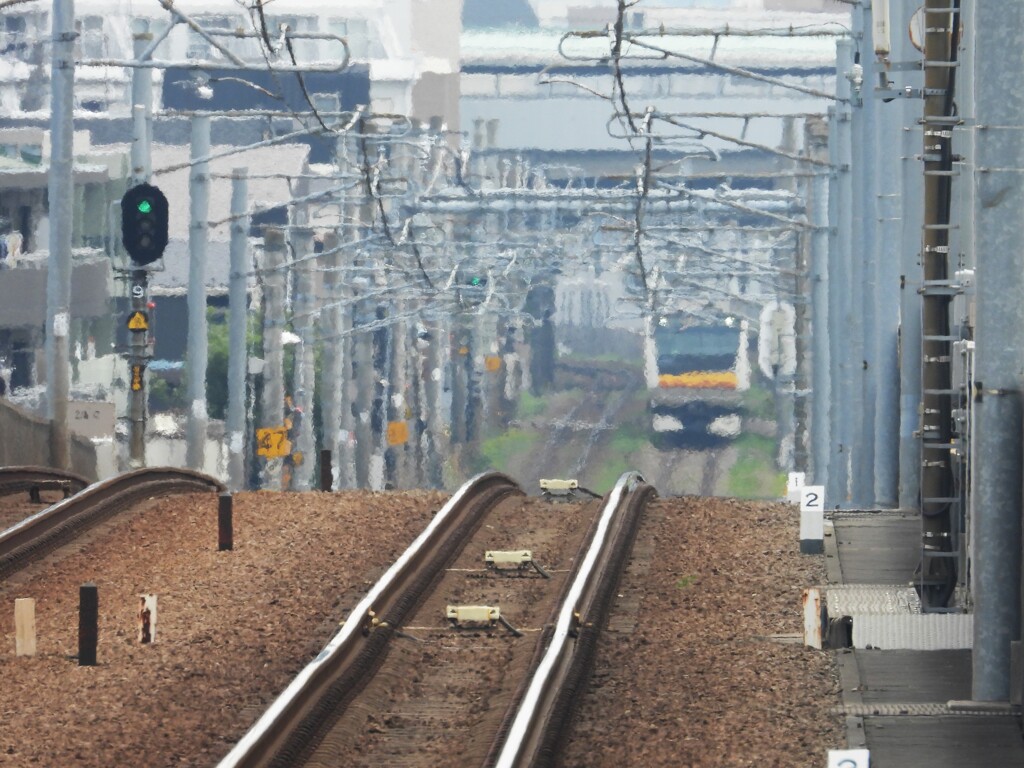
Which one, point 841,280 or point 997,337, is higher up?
point 997,337

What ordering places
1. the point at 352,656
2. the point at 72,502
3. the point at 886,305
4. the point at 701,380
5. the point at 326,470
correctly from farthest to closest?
the point at 701,380 → the point at 326,470 → the point at 886,305 → the point at 72,502 → the point at 352,656

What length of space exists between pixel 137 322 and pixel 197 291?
20.0 feet

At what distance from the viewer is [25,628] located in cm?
1274

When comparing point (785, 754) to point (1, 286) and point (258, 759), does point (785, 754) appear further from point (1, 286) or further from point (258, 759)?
point (1, 286)

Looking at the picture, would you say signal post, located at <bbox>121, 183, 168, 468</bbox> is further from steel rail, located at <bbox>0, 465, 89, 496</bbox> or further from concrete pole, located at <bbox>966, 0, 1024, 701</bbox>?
concrete pole, located at <bbox>966, 0, 1024, 701</bbox>

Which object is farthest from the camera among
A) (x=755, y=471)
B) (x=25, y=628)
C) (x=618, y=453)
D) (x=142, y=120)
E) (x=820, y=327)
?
(x=618, y=453)

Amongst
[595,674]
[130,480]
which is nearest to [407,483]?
[130,480]

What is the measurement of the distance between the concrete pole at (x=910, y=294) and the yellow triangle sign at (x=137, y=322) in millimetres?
10258

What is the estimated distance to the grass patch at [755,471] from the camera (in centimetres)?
6341

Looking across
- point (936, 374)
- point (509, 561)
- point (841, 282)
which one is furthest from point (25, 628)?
point (841, 282)

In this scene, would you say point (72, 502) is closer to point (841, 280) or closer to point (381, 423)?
point (841, 280)

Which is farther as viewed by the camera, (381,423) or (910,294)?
(381,423)

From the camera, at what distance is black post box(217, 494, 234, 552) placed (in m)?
16.6

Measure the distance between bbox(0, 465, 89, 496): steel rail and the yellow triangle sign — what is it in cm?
498
